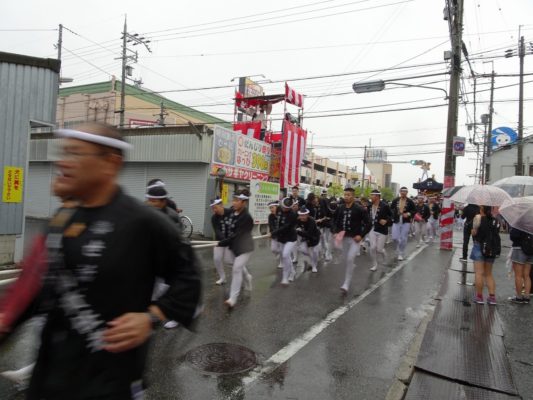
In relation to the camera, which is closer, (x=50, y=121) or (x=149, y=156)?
(x=50, y=121)

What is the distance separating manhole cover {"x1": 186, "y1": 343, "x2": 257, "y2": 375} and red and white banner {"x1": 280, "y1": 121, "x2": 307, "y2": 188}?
50.7 ft

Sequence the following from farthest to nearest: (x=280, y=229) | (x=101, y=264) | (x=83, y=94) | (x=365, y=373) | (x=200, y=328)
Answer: (x=83, y=94)
(x=280, y=229)
(x=200, y=328)
(x=365, y=373)
(x=101, y=264)

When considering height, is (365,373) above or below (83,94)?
below

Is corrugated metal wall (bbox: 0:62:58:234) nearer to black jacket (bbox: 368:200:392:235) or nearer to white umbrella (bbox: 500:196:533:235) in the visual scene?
black jacket (bbox: 368:200:392:235)

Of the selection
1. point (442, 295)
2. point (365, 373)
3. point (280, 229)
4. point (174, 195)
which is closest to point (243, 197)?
point (280, 229)

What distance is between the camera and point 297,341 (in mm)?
5176

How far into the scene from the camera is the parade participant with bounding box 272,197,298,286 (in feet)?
27.8

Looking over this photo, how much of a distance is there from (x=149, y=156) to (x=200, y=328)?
42.6 ft

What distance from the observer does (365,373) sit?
171 inches

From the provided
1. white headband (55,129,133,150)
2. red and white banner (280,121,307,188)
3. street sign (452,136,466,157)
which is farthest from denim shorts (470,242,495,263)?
red and white banner (280,121,307,188)

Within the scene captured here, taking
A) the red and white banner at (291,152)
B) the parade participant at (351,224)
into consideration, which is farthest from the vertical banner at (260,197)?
the parade participant at (351,224)

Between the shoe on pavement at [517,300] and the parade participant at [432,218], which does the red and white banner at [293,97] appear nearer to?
the parade participant at [432,218]

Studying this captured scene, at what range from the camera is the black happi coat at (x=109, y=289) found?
159cm

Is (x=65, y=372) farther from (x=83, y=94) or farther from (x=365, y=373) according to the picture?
(x=83, y=94)
